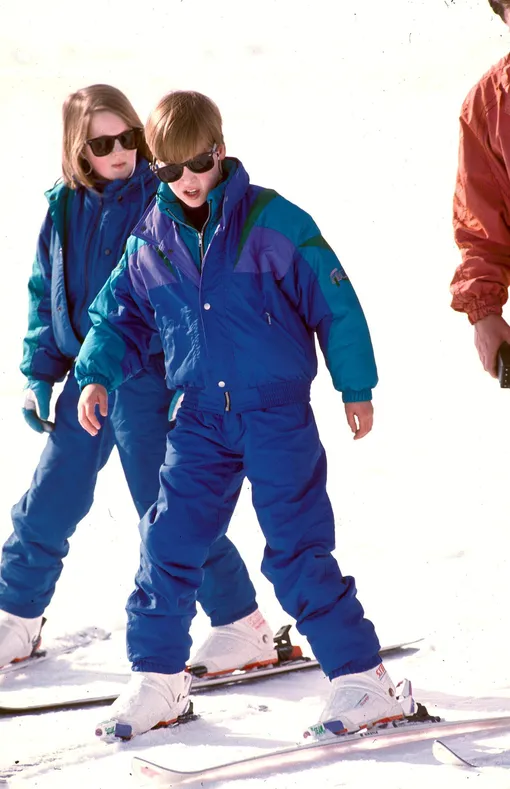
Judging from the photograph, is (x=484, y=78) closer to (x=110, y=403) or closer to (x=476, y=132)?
(x=476, y=132)

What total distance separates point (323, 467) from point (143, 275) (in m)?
0.82

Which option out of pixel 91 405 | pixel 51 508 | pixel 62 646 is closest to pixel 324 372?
pixel 62 646

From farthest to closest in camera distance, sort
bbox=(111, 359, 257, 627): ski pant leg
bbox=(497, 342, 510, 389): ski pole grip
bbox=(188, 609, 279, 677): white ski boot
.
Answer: bbox=(188, 609, 279, 677): white ski boot < bbox=(111, 359, 257, 627): ski pant leg < bbox=(497, 342, 510, 389): ski pole grip

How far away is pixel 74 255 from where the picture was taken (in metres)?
4.07

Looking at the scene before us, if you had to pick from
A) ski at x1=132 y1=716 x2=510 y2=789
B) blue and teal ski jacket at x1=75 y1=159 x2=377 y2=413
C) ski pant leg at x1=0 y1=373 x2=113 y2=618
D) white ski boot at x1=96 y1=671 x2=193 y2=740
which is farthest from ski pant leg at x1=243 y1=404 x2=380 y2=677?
ski pant leg at x1=0 y1=373 x2=113 y2=618

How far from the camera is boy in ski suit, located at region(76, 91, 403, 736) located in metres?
3.28

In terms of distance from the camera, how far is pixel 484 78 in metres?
3.08

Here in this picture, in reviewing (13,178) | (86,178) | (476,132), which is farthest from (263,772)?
(13,178)

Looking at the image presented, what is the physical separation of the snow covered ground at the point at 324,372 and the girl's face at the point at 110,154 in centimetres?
184

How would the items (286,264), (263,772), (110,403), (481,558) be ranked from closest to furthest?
(263,772) → (286,264) → (110,403) → (481,558)

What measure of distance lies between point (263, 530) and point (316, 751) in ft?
2.18

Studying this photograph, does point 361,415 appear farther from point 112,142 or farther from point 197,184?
point 112,142

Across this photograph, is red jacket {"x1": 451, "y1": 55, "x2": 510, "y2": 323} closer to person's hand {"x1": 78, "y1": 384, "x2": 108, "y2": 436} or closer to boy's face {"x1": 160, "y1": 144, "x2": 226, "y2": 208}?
boy's face {"x1": 160, "y1": 144, "x2": 226, "y2": 208}

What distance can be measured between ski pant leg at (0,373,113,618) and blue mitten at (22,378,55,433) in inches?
2.0
